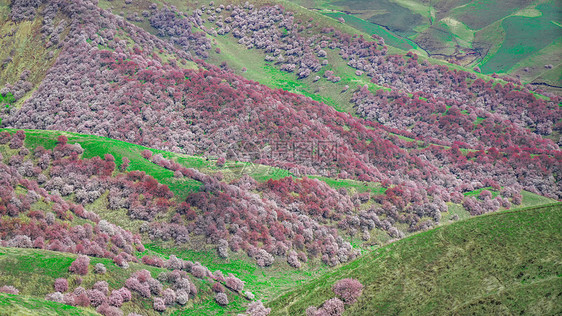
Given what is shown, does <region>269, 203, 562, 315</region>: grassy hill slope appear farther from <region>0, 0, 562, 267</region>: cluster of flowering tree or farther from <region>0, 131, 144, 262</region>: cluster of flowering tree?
<region>0, 131, 144, 262</region>: cluster of flowering tree

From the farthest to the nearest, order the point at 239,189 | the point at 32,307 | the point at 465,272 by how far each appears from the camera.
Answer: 1. the point at 239,189
2. the point at 465,272
3. the point at 32,307

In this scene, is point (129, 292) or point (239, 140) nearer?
point (129, 292)

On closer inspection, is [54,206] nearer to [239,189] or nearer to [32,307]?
[32,307]

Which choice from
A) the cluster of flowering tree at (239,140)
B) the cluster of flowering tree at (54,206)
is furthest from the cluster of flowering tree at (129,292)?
the cluster of flowering tree at (239,140)

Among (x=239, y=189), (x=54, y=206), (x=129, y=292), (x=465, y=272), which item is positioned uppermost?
(x=465, y=272)

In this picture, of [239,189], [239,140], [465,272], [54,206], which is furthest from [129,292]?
[239,140]

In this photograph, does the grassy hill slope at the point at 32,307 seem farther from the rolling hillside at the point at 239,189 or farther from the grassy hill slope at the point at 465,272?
the grassy hill slope at the point at 465,272

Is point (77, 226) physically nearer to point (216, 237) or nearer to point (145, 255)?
point (145, 255)

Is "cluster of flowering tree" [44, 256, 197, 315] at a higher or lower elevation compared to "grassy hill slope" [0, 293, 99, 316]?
lower

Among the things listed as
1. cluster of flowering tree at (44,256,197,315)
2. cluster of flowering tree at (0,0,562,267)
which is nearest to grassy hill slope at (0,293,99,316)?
cluster of flowering tree at (44,256,197,315)

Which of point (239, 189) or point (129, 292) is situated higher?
point (129, 292)
